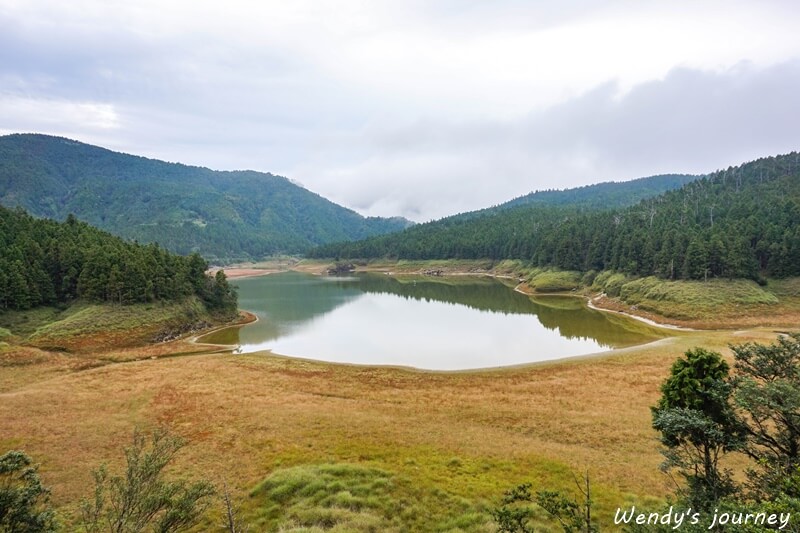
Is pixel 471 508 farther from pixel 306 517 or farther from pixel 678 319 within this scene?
pixel 678 319

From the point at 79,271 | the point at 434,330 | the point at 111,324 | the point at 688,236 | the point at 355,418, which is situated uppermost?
the point at 688,236

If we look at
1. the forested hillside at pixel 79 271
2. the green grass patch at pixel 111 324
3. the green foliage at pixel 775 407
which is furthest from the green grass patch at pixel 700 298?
the green grass patch at pixel 111 324

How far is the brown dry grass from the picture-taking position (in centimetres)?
1953

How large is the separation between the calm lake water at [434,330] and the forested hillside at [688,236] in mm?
19204

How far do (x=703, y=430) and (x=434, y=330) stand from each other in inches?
2080

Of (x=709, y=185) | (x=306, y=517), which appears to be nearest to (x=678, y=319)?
(x=306, y=517)

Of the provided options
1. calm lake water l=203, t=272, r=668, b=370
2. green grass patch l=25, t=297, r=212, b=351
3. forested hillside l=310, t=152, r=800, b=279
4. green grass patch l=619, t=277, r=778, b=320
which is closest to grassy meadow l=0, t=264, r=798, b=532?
calm lake water l=203, t=272, r=668, b=370

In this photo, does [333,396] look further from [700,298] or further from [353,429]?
[700,298]

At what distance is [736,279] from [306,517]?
86.0 metres

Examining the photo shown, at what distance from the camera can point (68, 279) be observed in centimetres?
6247

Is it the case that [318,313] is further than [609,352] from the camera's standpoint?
Yes

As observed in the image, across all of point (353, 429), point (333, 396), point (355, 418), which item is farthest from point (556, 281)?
point (353, 429)

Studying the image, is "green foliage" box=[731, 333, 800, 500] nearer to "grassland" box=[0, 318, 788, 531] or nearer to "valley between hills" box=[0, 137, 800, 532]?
"valley between hills" box=[0, 137, 800, 532]

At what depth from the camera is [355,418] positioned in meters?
27.1
